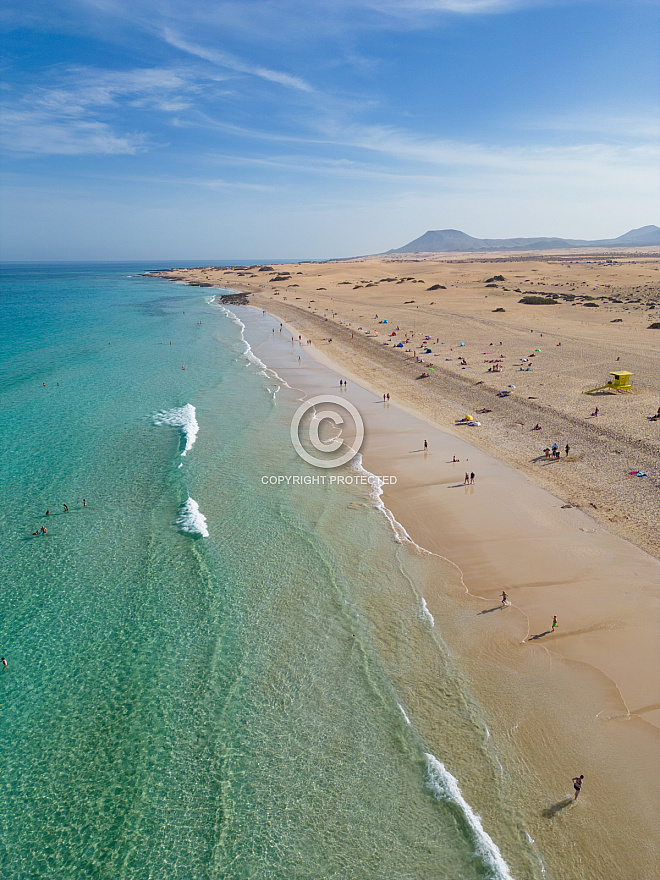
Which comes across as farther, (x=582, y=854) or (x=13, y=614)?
(x=13, y=614)

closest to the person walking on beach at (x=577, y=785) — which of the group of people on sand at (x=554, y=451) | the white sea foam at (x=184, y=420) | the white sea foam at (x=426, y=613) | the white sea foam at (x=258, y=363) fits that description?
the white sea foam at (x=426, y=613)

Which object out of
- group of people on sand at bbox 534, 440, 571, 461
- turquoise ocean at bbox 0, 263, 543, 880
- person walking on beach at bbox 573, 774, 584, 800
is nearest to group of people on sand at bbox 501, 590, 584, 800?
person walking on beach at bbox 573, 774, 584, 800

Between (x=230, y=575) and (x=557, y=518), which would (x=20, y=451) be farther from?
(x=557, y=518)

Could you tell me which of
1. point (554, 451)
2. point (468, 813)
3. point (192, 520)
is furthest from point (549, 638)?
point (192, 520)

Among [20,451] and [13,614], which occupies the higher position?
[20,451]


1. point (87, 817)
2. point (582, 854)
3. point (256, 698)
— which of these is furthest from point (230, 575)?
point (582, 854)

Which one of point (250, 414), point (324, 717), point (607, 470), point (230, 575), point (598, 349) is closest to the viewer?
point (324, 717)
